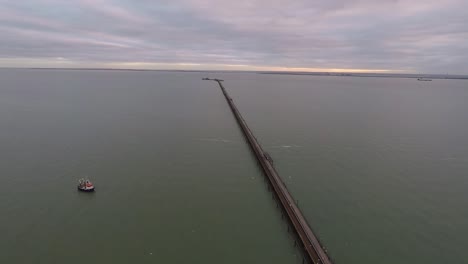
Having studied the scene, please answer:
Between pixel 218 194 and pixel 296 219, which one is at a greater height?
pixel 296 219

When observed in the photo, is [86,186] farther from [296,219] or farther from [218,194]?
[296,219]

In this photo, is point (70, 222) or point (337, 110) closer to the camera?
point (70, 222)

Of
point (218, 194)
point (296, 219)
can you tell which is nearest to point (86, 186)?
point (218, 194)

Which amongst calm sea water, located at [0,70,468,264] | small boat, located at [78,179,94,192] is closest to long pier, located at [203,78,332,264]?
calm sea water, located at [0,70,468,264]

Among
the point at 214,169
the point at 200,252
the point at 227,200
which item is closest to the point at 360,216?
the point at 227,200

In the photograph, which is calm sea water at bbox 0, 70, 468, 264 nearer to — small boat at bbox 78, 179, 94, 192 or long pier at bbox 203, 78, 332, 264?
small boat at bbox 78, 179, 94, 192

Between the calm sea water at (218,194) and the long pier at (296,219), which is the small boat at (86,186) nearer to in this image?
the calm sea water at (218,194)

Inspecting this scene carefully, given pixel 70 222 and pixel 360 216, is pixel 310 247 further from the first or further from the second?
pixel 70 222

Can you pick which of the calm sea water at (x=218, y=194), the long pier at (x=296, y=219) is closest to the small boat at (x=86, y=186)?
the calm sea water at (x=218, y=194)

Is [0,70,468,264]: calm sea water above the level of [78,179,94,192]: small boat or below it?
below
